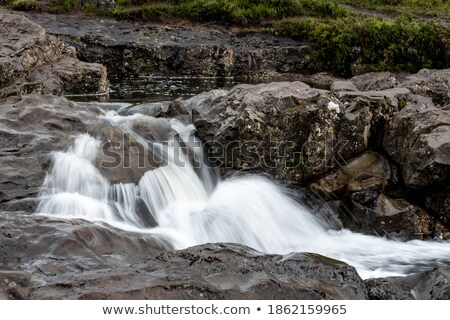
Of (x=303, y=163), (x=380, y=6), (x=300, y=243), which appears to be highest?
(x=380, y=6)

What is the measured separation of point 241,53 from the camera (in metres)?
22.3

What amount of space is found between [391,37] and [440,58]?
86.4 inches

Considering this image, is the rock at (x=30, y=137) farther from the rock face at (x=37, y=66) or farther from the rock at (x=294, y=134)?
the rock face at (x=37, y=66)

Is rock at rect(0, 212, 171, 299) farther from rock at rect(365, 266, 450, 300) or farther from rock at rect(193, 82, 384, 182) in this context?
rock at rect(193, 82, 384, 182)

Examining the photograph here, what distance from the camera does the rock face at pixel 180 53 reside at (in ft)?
70.5

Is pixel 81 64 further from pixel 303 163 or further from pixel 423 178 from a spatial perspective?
pixel 423 178

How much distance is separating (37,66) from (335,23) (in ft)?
45.4

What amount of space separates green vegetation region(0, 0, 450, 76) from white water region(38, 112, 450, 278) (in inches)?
500

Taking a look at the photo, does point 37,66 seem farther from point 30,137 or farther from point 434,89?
point 434,89

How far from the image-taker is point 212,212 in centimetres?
895

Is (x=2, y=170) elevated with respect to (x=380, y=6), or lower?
lower

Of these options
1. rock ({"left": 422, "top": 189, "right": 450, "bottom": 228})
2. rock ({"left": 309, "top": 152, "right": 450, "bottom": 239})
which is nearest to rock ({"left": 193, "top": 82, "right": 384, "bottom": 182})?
rock ({"left": 309, "top": 152, "right": 450, "bottom": 239})
